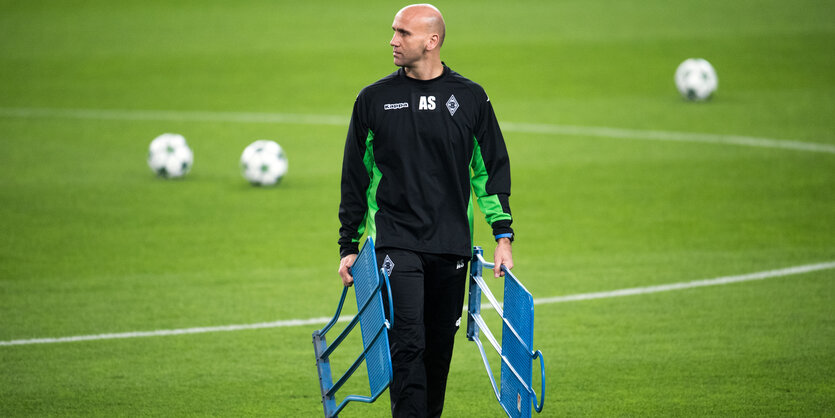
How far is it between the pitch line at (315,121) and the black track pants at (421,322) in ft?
36.8

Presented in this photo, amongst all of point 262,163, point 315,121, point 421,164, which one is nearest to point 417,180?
point 421,164

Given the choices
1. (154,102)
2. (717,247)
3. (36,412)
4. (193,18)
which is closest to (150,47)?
(193,18)

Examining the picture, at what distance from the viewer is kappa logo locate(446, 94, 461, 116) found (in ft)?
17.7

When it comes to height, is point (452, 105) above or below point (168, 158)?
above

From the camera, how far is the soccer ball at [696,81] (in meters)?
19.4

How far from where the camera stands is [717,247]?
1055cm

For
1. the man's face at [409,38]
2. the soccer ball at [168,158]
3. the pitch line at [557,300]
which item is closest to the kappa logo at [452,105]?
the man's face at [409,38]

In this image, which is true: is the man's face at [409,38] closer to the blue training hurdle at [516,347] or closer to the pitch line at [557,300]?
the blue training hurdle at [516,347]

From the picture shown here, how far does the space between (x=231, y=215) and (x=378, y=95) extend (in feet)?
23.3

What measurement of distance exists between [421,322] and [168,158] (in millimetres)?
9413

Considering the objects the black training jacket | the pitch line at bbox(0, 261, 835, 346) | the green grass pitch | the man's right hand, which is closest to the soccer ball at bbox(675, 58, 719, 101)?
the green grass pitch

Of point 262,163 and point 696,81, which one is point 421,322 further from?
point 696,81

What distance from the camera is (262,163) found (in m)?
13.6

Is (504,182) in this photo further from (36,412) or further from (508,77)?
(508,77)
